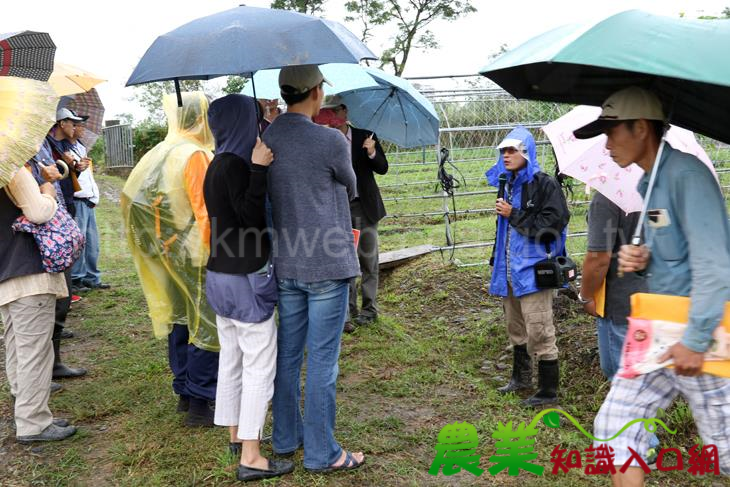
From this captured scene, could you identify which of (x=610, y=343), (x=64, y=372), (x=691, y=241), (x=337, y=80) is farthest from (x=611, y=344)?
(x=64, y=372)

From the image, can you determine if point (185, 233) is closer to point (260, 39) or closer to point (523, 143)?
point (260, 39)

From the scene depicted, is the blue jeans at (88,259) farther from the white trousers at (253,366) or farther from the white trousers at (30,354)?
the white trousers at (253,366)

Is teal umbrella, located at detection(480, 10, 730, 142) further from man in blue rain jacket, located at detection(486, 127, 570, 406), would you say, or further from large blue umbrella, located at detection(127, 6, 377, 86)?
man in blue rain jacket, located at detection(486, 127, 570, 406)

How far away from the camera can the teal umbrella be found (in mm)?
1984

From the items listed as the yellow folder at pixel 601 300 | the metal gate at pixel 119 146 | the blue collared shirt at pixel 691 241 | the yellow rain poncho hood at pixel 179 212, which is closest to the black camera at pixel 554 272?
the yellow folder at pixel 601 300

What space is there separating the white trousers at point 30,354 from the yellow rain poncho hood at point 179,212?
61cm

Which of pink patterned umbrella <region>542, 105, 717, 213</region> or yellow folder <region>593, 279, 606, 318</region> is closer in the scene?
pink patterned umbrella <region>542, 105, 717, 213</region>

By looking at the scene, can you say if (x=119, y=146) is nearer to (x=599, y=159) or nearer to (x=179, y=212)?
(x=179, y=212)

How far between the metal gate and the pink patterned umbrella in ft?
63.6

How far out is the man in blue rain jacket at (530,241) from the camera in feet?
13.2

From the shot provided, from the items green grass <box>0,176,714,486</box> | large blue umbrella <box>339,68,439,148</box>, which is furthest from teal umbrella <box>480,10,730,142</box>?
large blue umbrella <box>339,68,439,148</box>

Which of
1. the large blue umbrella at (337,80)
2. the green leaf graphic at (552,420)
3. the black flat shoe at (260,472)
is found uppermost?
the large blue umbrella at (337,80)

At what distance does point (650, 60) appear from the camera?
201cm

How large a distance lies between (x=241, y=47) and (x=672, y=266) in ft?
6.40
